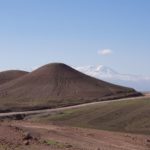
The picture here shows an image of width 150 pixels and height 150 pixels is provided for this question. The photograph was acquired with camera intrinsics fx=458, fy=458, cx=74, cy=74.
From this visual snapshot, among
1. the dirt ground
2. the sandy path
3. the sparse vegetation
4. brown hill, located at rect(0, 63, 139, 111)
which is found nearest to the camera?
the dirt ground

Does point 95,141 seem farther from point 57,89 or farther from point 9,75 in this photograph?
point 9,75

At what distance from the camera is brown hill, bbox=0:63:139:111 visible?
86750mm

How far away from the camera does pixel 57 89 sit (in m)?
96.7

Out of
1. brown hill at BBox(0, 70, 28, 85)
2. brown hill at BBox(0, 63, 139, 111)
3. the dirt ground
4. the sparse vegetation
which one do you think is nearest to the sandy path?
the dirt ground

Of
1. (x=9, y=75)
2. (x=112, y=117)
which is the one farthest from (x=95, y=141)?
(x=9, y=75)

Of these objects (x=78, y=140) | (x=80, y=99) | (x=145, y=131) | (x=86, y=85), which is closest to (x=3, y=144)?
(x=78, y=140)

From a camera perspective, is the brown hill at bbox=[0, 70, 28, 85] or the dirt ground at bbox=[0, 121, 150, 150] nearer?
the dirt ground at bbox=[0, 121, 150, 150]

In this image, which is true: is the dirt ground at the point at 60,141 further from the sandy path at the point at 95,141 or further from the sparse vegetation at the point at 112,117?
the sparse vegetation at the point at 112,117

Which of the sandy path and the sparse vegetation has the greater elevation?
the sparse vegetation

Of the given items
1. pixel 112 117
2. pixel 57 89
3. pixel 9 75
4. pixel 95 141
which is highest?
pixel 9 75

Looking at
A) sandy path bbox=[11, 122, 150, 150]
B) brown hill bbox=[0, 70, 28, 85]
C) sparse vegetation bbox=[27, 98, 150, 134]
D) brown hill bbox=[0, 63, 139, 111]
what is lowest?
sandy path bbox=[11, 122, 150, 150]

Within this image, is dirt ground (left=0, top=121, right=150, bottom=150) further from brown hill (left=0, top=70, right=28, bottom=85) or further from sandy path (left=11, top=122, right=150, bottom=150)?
brown hill (left=0, top=70, right=28, bottom=85)

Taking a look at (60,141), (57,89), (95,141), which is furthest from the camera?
(57,89)

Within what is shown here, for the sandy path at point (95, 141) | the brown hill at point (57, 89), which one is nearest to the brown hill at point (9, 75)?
the brown hill at point (57, 89)
